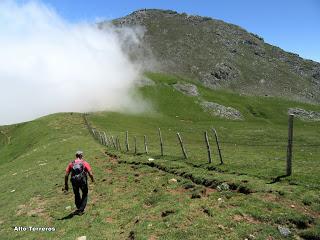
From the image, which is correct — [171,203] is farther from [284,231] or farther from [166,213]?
[284,231]

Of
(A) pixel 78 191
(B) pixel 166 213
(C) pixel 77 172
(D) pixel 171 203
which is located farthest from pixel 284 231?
(A) pixel 78 191

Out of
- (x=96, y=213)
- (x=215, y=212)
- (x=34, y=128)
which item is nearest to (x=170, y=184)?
(x=96, y=213)

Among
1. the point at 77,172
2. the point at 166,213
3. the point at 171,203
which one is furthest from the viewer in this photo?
the point at 77,172

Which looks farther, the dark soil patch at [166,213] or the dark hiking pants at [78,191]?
the dark hiking pants at [78,191]

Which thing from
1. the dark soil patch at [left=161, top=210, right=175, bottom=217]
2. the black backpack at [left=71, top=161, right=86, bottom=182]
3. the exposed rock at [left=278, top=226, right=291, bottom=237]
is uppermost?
the black backpack at [left=71, top=161, right=86, bottom=182]

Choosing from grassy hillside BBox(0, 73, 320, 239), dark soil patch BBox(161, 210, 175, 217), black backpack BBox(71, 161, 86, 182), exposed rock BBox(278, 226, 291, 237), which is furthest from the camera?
black backpack BBox(71, 161, 86, 182)

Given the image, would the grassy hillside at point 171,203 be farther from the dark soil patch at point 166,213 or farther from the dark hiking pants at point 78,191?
the dark hiking pants at point 78,191

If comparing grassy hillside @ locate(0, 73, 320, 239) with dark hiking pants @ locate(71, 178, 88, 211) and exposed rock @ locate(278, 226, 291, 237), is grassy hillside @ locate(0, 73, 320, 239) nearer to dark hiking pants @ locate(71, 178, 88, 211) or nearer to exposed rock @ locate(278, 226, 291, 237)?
exposed rock @ locate(278, 226, 291, 237)

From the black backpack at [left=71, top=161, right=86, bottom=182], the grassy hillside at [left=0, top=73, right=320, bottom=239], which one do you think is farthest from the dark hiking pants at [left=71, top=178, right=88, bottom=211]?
the grassy hillside at [left=0, top=73, right=320, bottom=239]

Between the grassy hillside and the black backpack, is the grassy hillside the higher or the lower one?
the lower one

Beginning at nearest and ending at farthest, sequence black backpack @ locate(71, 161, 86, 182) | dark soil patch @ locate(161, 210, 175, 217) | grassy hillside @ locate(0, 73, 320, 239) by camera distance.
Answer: grassy hillside @ locate(0, 73, 320, 239)
dark soil patch @ locate(161, 210, 175, 217)
black backpack @ locate(71, 161, 86, 182)

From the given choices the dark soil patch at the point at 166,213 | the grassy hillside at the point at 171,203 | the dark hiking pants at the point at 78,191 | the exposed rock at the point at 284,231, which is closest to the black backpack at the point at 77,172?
the dark hiking pants at the point at 78,191

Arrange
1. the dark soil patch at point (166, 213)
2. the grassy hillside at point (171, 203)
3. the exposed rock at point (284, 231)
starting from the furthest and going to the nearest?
the dark soil patch at point (166, 213)
the grassy hillside at point (171, 203)
the exposed rock at point (284, 231)

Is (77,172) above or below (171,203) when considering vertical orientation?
above
